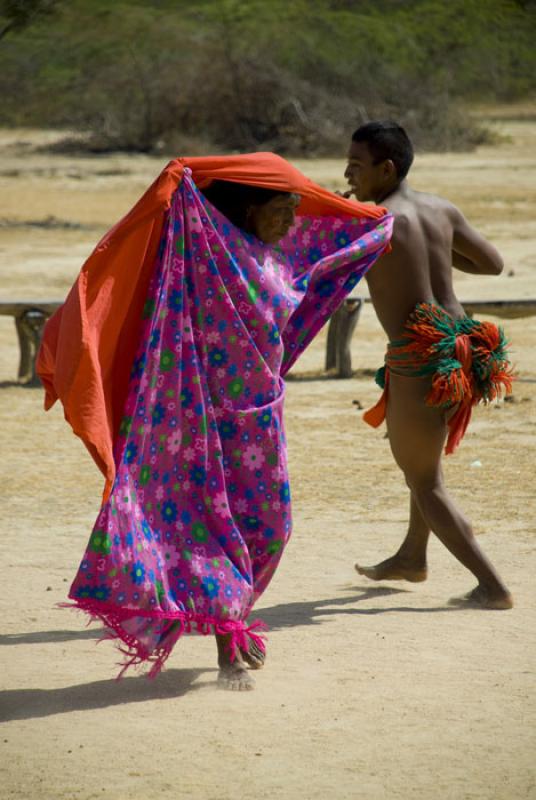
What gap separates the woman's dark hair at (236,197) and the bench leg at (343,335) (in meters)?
5.99

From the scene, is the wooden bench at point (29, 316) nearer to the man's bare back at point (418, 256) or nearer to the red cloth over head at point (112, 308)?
the man's bare back at point (418, 256)

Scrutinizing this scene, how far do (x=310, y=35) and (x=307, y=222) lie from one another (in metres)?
37.2

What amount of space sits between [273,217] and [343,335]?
6.03m

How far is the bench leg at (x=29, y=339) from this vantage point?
10312 millimetres

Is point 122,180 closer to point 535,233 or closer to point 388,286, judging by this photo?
point 535,233

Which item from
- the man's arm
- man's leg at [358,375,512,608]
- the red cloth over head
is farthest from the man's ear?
the red cloth over head

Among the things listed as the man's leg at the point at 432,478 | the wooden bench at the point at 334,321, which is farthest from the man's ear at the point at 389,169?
the wooden bench at the point at 334,321

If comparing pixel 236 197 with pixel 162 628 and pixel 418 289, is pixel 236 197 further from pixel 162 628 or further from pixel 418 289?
pixel 162 628

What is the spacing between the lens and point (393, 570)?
5.48 m

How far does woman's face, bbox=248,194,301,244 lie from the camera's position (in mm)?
4281

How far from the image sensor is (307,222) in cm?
465

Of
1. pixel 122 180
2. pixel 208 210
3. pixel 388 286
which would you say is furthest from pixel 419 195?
pixel 122 180

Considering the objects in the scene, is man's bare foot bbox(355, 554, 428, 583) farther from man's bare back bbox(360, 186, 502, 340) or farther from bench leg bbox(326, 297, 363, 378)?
bench leg bbox(326, 297, 363, 378)

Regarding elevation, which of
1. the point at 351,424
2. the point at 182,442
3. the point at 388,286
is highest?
the point at 388,286
